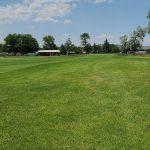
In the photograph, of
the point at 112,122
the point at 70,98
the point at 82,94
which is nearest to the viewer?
the point at 112,122

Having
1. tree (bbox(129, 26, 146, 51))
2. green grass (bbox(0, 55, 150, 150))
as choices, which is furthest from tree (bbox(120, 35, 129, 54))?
green grass (bbox(0, 55, 150, 150))

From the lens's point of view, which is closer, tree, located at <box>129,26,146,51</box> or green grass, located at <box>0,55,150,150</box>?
green grass, located at <box>0,55,150,150</box>

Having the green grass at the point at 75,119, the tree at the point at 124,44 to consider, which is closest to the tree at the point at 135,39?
the tree at the point at 124,44

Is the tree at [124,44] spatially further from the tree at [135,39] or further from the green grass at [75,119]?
the green grass at [75,119]

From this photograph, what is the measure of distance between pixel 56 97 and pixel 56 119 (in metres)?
3.67

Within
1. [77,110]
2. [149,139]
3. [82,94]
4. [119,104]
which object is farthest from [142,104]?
[149,139]

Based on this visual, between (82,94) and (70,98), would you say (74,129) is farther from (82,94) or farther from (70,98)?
(82,94)

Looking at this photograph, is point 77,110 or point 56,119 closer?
point 56,119

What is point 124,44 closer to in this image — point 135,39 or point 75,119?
point 135,39

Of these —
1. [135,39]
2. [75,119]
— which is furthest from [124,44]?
[75,119]

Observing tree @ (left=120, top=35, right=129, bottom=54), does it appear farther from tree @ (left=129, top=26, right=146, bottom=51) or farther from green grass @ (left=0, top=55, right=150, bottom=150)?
green grass @ (left=0, top=55, right=150, bottom=150)

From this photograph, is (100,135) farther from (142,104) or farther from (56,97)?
(56,97)

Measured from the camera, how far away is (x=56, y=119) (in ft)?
32.8

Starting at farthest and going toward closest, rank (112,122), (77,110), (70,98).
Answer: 1. (70,98)
2. (77,110)
3. (112,122)
